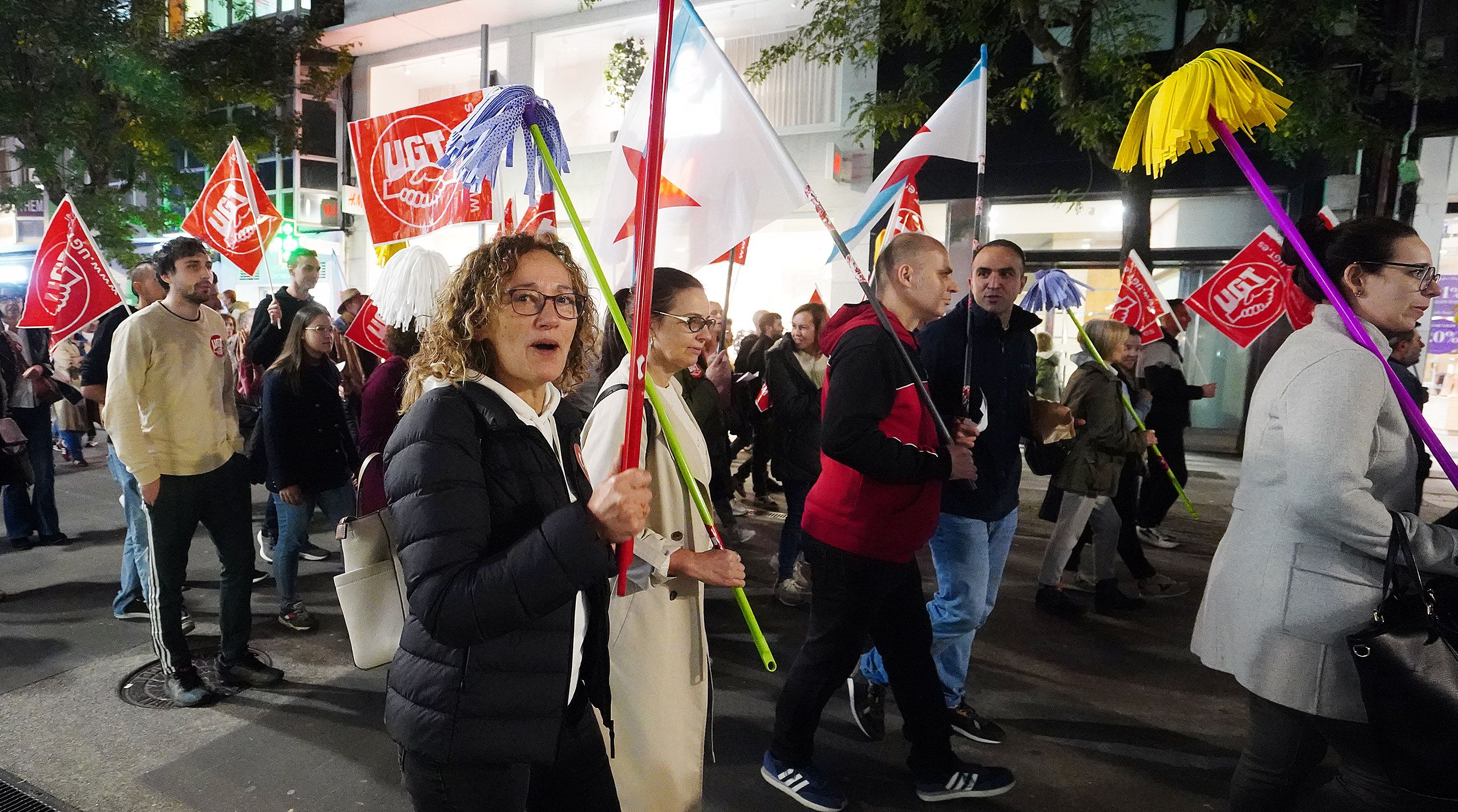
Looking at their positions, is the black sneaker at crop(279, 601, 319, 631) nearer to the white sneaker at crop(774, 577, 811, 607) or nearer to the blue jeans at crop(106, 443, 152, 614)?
the blue jeans at crop(106, 443, 152, 614)

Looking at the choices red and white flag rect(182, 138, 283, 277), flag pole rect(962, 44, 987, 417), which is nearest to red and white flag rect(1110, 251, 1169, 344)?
flag pole rect(962, 44, 987, 417)

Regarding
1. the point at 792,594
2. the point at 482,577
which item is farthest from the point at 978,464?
the point at 482,577

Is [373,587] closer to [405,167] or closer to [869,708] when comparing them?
[869,708]

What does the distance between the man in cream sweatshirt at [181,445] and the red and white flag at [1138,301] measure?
6681 millimetres

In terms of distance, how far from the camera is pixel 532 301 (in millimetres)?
1830

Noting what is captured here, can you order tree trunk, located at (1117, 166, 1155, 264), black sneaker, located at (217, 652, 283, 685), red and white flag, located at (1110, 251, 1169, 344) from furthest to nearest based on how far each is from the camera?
tree trunk, located at (1117, 166, 1155, 264) → red and white flag, located at (1110, 251, 1169, 344) → black sneaker, located at (217, 652, 283, 685)

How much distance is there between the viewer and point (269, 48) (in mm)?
18234

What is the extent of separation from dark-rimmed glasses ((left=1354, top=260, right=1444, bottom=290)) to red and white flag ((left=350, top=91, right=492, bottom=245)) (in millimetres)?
4345

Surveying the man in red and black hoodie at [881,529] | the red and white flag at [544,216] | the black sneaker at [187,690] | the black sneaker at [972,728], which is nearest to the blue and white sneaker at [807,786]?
the man in red and black hoodie at [881,529]

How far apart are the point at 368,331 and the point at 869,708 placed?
444 centimetres

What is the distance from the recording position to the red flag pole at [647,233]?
1602mm

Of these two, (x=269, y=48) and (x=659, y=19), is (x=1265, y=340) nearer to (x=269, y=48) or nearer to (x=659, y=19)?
(x=659, y=19)

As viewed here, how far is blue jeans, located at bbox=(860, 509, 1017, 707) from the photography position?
3471mm

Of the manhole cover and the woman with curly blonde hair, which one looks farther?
the manhole cover
